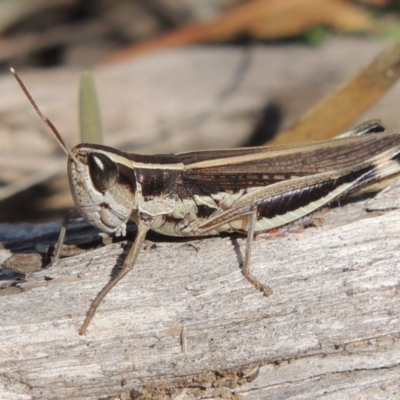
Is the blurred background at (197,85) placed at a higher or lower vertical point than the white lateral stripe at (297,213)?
higher

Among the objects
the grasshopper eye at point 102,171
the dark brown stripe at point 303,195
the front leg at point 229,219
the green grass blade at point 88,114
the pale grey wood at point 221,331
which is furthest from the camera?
the green grass blade at point 88,114

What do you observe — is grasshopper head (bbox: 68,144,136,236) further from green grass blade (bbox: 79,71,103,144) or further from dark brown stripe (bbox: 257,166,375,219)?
green grass blade (bbox: 79,71,103,144)

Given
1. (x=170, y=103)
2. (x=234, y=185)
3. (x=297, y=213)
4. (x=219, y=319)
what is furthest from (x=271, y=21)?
(x=219, y=319)

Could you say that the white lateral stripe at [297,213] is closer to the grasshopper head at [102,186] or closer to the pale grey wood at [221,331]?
the pale grey wood at [221,331]

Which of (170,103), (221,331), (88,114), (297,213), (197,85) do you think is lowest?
(221,331)

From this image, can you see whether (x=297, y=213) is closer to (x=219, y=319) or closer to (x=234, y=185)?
(x=234, y=185)

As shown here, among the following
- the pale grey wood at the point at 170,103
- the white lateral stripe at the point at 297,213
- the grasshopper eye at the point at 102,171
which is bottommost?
the white lateral stripe at the point at 297,213

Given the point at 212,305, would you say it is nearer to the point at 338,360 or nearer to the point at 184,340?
the point at 184,340

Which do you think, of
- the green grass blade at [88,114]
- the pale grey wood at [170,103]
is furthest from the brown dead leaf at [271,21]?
the green grass blade at [88,114]
